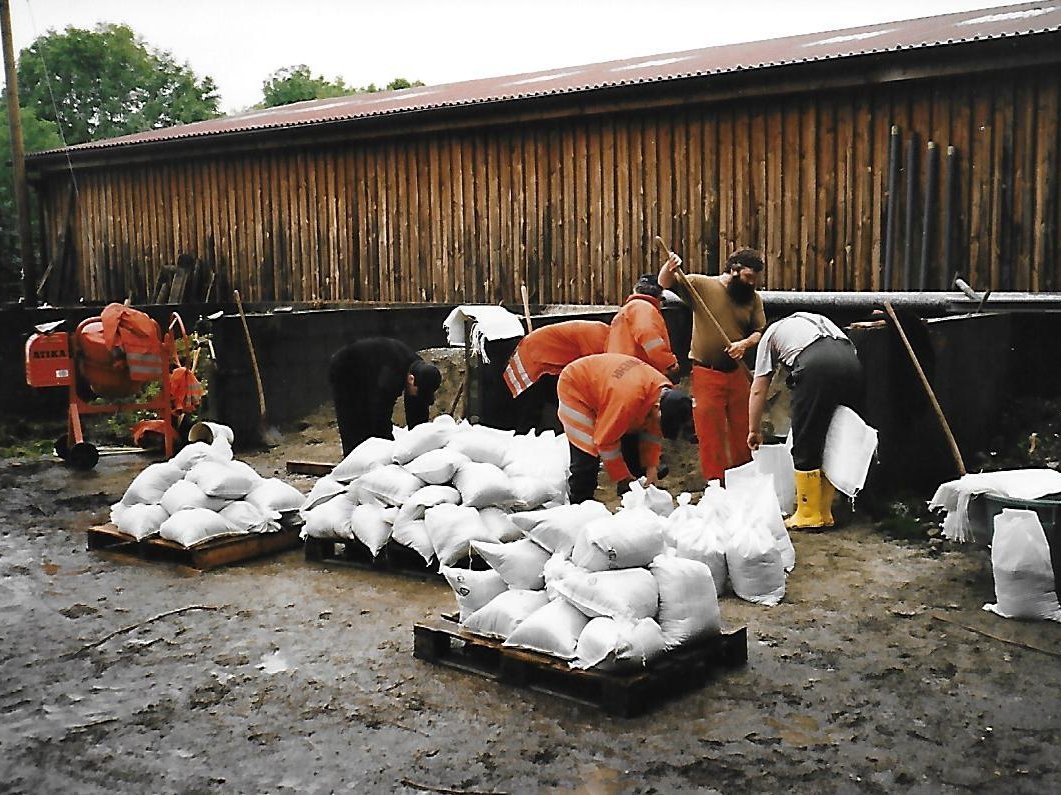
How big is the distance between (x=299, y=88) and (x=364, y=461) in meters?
55.2

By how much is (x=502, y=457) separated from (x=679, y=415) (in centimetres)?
116

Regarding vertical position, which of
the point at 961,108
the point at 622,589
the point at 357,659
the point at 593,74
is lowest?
the point at 357,659

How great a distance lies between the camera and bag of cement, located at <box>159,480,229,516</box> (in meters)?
7.21

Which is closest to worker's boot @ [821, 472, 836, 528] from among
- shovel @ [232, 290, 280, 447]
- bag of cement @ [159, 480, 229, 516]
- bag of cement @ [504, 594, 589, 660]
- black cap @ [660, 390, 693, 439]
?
black cap @ [660, 390, 693, 439]

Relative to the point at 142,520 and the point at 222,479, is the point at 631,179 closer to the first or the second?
the point at 222,479

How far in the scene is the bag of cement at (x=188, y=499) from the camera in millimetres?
7207

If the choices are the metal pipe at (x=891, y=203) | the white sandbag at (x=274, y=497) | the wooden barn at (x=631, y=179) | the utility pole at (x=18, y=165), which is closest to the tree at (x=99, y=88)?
the utility pole at (x=18, y=165)

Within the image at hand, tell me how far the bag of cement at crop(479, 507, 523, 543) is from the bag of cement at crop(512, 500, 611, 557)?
3.41 feet

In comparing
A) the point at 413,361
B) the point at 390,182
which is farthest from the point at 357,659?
the point at 390,182

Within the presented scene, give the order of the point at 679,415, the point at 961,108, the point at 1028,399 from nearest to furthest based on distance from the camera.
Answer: the point at 679,415 → the point at 1028,399 → the point at 961,108

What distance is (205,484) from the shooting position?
7.25 metres

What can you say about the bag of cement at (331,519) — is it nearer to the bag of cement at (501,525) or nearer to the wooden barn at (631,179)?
the bag of cement at (501,525)

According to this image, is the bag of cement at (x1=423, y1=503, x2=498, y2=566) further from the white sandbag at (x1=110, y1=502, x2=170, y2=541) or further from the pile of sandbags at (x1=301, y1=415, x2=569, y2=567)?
the white sandbag at (x1=110, y1=502, x2=170, y2=541)

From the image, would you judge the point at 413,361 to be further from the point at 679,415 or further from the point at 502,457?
the point at 679,415
